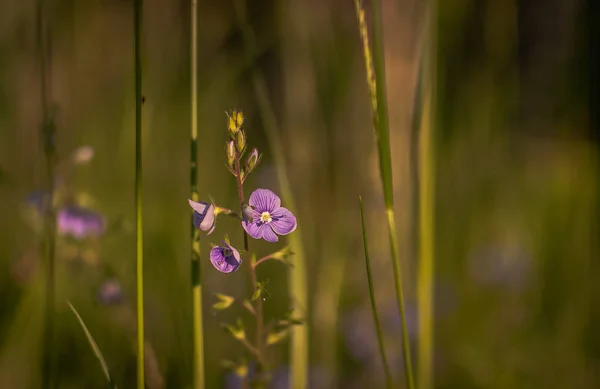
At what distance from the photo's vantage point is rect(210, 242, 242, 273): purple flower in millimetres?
583

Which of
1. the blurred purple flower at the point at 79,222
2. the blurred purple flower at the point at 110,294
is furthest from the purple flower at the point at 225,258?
the blurred purple flower at the point at 79,222

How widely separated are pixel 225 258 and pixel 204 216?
0.18 feet

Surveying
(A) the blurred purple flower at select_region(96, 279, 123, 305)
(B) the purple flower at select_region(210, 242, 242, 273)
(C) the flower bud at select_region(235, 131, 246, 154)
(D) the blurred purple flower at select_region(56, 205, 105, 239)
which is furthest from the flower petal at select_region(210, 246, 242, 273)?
(D) the blurred purple flower at select_region(56, 205, 105, 239)

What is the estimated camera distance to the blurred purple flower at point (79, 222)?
1.00 meters

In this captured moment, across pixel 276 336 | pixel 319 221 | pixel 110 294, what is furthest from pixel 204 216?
pixel 319 221

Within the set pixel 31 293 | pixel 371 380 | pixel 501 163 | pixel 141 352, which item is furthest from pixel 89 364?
pixel 501 163

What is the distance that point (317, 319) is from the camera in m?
1.19

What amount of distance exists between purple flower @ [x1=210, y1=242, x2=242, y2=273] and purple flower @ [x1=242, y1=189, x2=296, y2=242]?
4 cm

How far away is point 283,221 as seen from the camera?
2.09ft

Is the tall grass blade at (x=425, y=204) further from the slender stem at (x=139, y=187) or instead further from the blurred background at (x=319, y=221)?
the slender stem at (x=139, y=187)

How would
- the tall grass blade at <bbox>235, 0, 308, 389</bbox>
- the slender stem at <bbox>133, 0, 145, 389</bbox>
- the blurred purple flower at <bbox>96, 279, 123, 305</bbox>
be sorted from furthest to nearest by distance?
1. the blurred purple flower at <bbox>96, 279, 123, 305</bbox>
2. the tall grass blade at <bbox>235, 0, 308, 389</bbox>
3. the slender stem at <bbox>133, 0, 145, 389</bbox>

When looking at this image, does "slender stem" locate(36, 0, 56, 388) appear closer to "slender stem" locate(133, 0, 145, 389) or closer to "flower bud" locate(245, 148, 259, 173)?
"slender stem" locate(133, 0, 145, 389)

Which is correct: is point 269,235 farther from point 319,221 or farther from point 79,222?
point 319,221

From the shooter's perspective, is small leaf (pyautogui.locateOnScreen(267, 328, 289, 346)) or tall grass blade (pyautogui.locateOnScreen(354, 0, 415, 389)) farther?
small leaf (pyautogui.locateOnScreen(267, 328, 289, 346))
